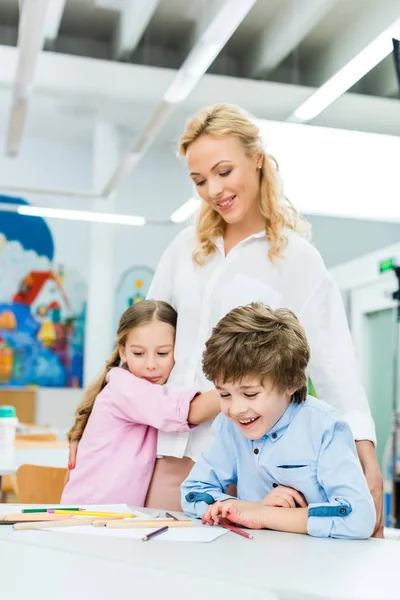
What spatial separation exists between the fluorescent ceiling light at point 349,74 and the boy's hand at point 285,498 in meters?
2.58

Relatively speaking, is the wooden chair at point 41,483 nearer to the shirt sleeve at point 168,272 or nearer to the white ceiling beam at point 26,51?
the shirt sleeve at point 168,272

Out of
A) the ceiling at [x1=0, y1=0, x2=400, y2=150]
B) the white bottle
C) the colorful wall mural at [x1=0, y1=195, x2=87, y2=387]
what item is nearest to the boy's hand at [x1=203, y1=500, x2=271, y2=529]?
the white bottle

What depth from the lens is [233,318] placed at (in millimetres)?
1530

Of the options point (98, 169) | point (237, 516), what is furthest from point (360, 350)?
point (237, 516)

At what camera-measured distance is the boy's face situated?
1454 millimetres

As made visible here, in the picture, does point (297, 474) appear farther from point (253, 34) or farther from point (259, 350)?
point (253, 34)

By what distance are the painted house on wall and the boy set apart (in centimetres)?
627

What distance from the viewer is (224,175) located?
6.05 feet

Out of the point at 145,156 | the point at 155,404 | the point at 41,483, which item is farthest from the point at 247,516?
the point at 145,156

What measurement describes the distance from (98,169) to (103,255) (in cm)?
85

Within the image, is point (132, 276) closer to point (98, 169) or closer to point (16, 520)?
point (98, 169)

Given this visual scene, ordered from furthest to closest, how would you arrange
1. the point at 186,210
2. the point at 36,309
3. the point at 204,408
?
the point at 36,309, the point at 186,210, the point at 204,408

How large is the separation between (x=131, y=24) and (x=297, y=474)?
516 centimetres

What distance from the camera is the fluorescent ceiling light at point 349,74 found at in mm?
3566
